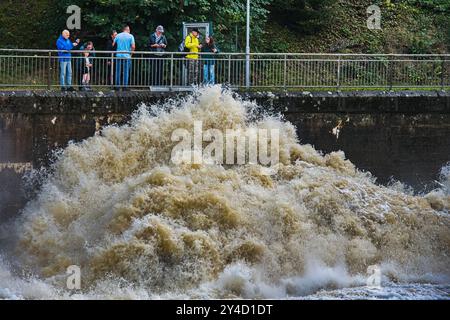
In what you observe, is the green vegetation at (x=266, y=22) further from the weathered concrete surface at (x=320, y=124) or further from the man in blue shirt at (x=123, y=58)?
the weathered concrete surface at (x=320, y=124)

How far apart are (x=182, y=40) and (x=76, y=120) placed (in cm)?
538

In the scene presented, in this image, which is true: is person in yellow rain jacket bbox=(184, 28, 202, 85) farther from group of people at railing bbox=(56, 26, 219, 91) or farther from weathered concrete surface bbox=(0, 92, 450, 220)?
weathered concrete surface bbox=(0, 92, 450, 220)

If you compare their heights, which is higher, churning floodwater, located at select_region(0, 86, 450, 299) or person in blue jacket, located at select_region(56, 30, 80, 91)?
person in blue jacket, located at select_region(56, 30, 80, 91)

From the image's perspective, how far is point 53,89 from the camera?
23.2 m

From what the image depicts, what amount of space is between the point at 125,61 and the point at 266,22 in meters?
9.04

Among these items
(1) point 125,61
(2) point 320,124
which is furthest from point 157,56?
(2) point 320,124

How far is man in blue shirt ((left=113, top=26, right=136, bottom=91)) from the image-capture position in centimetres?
2345

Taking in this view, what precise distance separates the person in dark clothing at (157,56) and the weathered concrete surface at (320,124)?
1.26 m

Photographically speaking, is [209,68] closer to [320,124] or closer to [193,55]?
[193,55]

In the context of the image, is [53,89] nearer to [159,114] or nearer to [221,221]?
[159,114]

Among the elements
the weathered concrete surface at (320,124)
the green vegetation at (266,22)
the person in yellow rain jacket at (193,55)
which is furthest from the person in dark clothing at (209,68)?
the green vegetation at (266,22)

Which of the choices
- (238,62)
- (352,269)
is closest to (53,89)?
(238,62)

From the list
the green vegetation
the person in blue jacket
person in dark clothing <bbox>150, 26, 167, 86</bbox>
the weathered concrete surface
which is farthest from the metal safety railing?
the green vegetation

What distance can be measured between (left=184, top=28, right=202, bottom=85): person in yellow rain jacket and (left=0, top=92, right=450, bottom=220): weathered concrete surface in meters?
1.47
